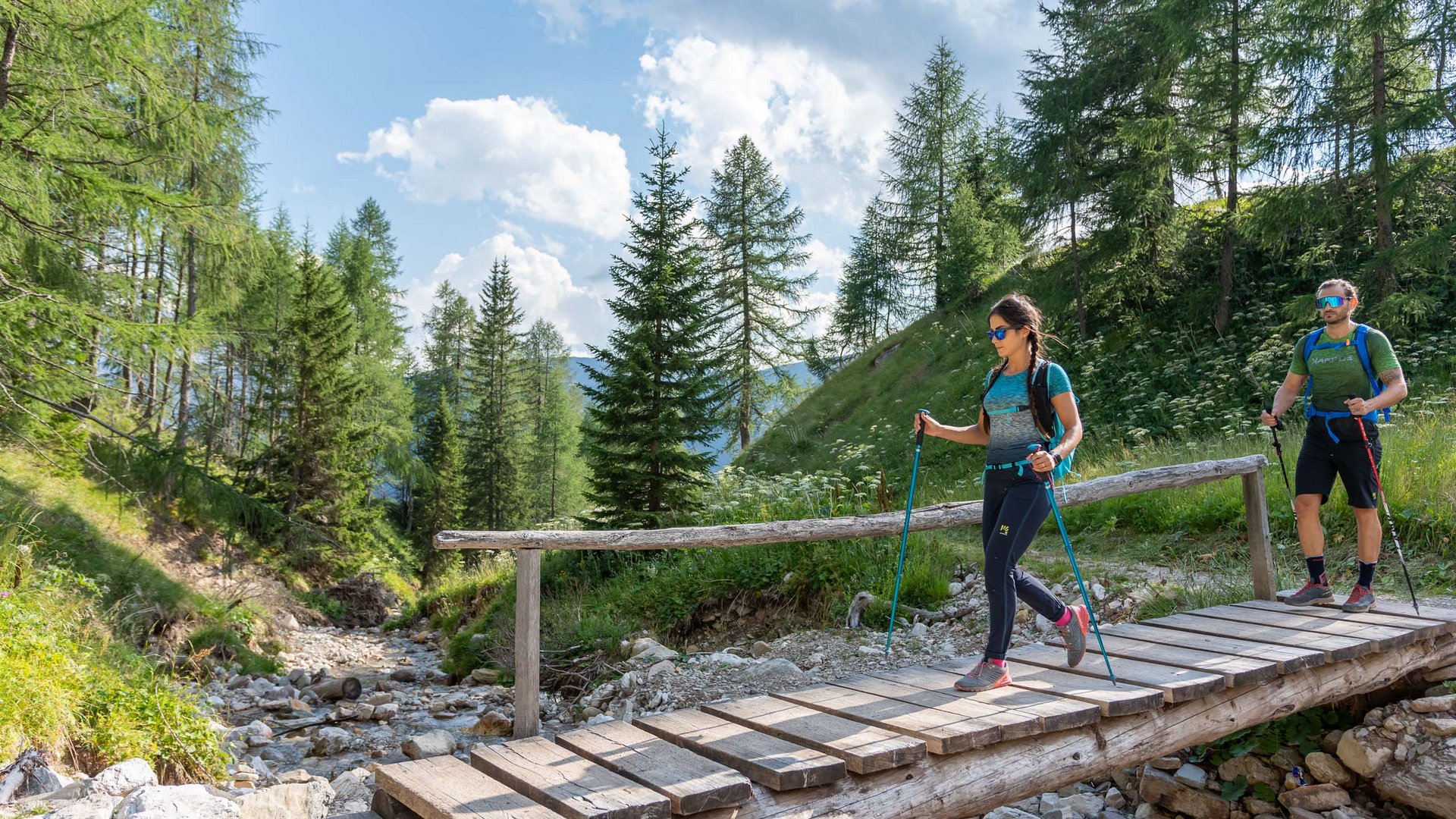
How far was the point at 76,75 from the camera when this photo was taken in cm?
946

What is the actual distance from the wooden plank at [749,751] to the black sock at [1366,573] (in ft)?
15.9

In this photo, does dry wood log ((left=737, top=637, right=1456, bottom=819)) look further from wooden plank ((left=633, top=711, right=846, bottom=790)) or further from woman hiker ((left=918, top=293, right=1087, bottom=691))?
woman hiker ((left=918, top=293, right=1087, bottom=691))

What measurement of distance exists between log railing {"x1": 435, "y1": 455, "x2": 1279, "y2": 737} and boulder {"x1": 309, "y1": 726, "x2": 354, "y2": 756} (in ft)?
12.9

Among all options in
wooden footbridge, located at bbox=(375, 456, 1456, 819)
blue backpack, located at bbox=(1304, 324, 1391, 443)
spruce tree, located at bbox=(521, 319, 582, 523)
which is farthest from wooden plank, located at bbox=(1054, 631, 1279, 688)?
spruce tree, located at bbox=(521, 319, 582, 523)

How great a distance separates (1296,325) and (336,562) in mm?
22997

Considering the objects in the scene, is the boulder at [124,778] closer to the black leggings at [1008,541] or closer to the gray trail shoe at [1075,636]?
the black leggings at [1008,541]

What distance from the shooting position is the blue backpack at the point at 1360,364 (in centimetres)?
567

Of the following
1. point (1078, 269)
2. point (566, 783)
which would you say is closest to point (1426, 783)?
point (566, 783)

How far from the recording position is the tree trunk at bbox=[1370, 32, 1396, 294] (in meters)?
13.7

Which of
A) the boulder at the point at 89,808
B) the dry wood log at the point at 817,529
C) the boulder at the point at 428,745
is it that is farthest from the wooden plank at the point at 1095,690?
the boulder at the point at 428,745

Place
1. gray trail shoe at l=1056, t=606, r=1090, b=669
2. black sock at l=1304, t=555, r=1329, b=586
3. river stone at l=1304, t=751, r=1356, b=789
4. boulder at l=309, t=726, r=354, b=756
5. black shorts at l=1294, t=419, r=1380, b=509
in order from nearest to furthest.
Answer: gray trail shoe at l=1056, t=606, r=1090, b=669, river stone at l=1304, t=751, r=1356, b=789, black shorts at l=1294, t=419, r=1380, b=509, black sock at l=1304, t=555, r=1329, b=586, boulder at l=309, t=726, r=354, b=756

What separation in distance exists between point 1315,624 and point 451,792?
5.64 meters

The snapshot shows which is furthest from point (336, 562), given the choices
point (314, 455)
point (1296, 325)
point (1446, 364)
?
point (1446, 364)

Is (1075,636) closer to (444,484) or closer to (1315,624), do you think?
(1315,624)
